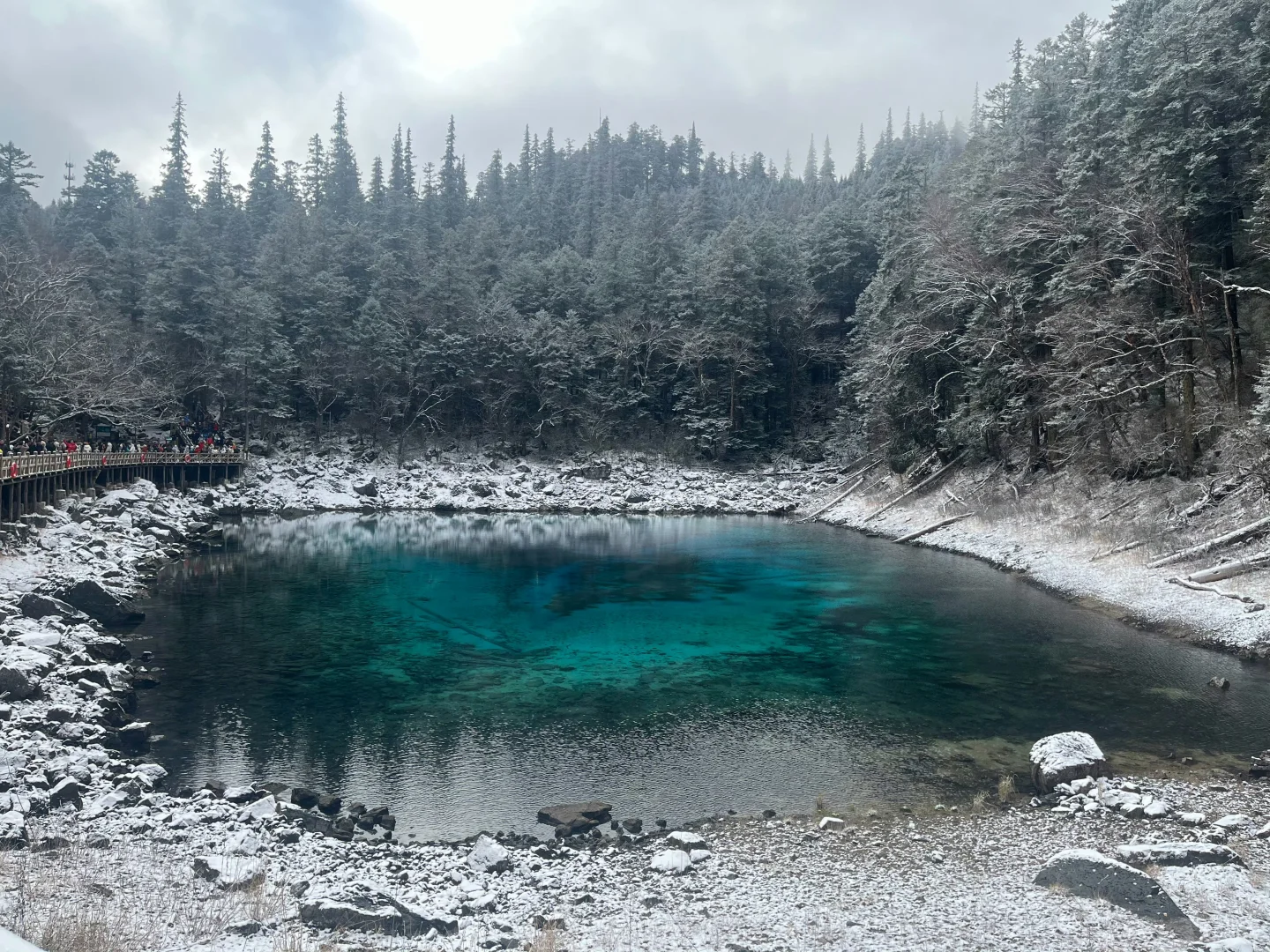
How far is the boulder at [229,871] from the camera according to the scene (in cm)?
916

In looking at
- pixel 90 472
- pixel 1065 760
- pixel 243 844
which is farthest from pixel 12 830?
pixel 90 472

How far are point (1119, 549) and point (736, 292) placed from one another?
138 ft

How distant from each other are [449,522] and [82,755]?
3779cm

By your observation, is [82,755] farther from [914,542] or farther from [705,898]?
[914,542]

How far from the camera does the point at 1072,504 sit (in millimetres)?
32781

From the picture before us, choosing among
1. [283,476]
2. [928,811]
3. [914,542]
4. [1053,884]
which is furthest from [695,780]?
[283,476]

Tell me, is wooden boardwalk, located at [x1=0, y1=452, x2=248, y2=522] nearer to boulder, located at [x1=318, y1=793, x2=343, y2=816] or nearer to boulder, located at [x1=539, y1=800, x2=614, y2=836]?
boulder, located at [x1=318, y1=793, x2=343, y2=816]

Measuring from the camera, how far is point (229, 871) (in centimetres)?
938

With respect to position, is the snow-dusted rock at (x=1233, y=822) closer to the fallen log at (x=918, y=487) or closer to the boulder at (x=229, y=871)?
the boulder at (x=229, y=871)

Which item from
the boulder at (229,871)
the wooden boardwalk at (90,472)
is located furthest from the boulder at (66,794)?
the wooden boardwalk at (90,472)

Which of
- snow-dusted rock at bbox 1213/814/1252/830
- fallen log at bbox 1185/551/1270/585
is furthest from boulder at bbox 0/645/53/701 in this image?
fallen log at bbox 1185/551/1270/585

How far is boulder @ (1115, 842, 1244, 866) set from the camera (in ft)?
31.1

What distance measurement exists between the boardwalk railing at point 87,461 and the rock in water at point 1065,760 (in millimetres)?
30069

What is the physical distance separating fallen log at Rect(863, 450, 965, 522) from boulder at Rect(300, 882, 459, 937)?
38607 mm
